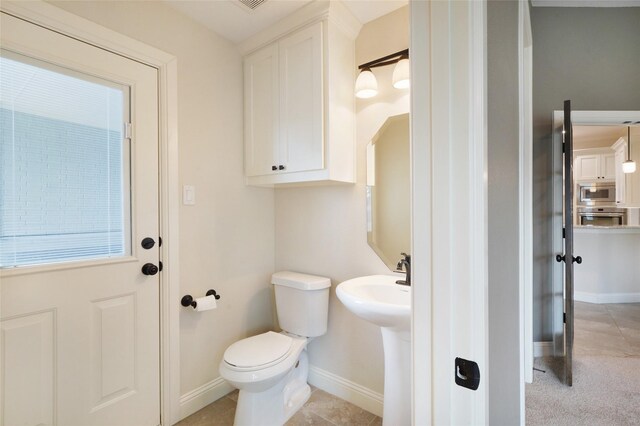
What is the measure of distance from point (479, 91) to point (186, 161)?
1.62m

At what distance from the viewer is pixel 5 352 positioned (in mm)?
1175

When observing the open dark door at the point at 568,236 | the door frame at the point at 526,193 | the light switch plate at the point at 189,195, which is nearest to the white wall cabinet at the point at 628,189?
the open dark door at the point at 568,236

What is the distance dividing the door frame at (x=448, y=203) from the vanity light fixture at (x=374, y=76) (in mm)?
1075

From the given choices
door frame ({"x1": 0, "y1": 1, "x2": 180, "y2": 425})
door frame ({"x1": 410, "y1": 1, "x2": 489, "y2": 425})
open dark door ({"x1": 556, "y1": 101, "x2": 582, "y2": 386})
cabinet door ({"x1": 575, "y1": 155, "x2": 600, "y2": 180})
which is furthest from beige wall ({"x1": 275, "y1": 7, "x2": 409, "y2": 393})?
cabinet door ({"x1": 575, "y1": 155, "x2": 600, "y2": 180})

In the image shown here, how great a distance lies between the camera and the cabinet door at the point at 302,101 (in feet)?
5.39

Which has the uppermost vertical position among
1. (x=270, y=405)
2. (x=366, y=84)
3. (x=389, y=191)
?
→ (x=366, y=84)

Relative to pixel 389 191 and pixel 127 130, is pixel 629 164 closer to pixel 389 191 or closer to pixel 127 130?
pixel 389 191

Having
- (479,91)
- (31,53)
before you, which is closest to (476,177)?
(479,91)

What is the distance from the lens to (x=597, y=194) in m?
3.43

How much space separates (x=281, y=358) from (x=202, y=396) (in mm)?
690

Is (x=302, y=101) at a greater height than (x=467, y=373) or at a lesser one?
greater

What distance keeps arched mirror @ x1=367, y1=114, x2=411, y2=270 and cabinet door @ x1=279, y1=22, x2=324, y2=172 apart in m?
0.37

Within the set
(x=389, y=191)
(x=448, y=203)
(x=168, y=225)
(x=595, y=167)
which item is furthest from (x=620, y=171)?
(x=168, y=225)

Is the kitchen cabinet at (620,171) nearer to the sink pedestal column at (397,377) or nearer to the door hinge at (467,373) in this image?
the sink pedestal column at (397,377)
